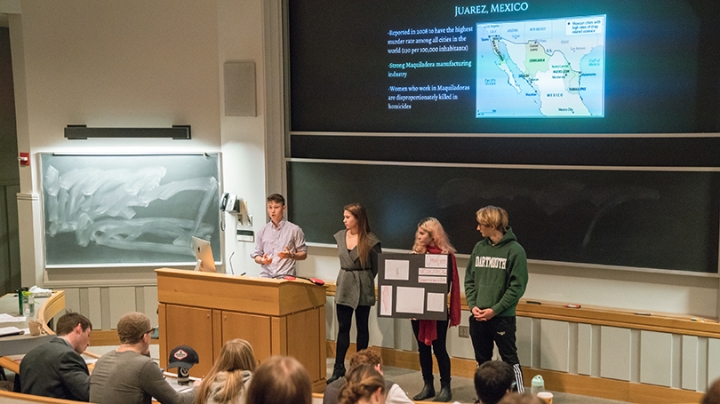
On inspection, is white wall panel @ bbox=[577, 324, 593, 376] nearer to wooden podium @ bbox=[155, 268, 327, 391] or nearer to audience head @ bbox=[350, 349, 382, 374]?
wooden podium @ bbox=[155, 268, 327, 391]

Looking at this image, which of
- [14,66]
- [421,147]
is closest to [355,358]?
[421,147]

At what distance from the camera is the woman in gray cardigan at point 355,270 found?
257 inches

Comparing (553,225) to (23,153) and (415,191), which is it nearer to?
(415,191)

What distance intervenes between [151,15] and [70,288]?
2864mm

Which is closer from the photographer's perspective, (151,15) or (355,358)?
(355,358)

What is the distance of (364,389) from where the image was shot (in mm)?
3529

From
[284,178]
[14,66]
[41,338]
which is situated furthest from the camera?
[14,66]

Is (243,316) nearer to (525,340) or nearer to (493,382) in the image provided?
(525,340)

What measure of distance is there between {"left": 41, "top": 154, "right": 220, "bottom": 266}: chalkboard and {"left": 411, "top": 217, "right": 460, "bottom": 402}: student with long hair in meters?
2.80

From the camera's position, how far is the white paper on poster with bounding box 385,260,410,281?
631 centimetres

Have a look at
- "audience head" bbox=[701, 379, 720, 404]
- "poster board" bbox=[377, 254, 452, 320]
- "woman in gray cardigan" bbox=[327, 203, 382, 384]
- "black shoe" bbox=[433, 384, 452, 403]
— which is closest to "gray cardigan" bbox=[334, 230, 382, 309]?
"woman in gray cardigan" bbox=[327, 203, 382, 384]

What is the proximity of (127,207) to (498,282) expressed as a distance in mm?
4170

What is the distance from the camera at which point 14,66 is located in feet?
28.0

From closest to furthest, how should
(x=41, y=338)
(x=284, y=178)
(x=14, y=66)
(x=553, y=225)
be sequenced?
(x=41, y=338) → (x=553, y=225) → (x=284, y=178) → (x=14, y=66)
